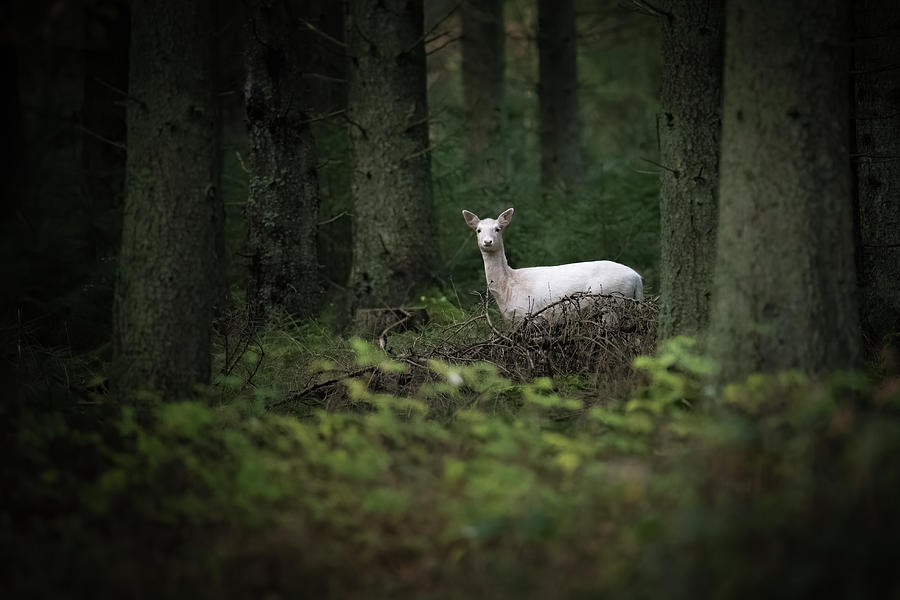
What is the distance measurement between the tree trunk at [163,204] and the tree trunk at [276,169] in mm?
3836

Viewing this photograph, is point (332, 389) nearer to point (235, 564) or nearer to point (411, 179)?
point (235, 564)

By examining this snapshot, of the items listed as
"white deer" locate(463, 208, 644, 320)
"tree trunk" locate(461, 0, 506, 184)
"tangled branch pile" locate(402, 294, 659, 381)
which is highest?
"tree trunk" locate(461, 0, 506, 184)

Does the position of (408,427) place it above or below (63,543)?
above

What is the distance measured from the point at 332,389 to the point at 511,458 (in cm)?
265

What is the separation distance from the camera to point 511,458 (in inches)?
176

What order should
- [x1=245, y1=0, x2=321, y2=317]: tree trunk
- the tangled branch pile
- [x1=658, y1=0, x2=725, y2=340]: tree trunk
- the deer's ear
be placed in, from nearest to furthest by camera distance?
[x1=658, y1=0, x2=725, y2=340]: tree trunk → the tangled branch pile → the deer's ear → [x1=245, y1=0, x2=321, y2=317]: tree trunk

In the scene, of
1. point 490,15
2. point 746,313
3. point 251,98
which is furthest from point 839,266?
point 490,15

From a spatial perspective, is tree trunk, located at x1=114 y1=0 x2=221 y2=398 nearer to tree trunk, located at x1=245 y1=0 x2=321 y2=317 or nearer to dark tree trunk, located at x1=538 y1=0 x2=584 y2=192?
tree trunk, located at x1=245 y1=0 x2=321 y2=317

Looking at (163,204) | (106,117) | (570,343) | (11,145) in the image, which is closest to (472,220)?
(570,343)

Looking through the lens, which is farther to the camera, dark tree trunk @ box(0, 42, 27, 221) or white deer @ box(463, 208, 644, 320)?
dark tree trunk @ box(0, 42, 27, 221)

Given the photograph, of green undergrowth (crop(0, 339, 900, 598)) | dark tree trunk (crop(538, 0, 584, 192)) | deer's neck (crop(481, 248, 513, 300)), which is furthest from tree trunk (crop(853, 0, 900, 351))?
dark tree trunk (crop(538, 0, 584, 192))

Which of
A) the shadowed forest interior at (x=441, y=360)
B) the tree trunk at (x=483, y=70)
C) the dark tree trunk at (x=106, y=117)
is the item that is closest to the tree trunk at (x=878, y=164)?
the shadowed forest interior at (x=441, y=360)

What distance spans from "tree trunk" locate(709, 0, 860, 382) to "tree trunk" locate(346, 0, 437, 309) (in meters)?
5.64

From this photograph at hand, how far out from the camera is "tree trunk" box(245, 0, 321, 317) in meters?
9.66
